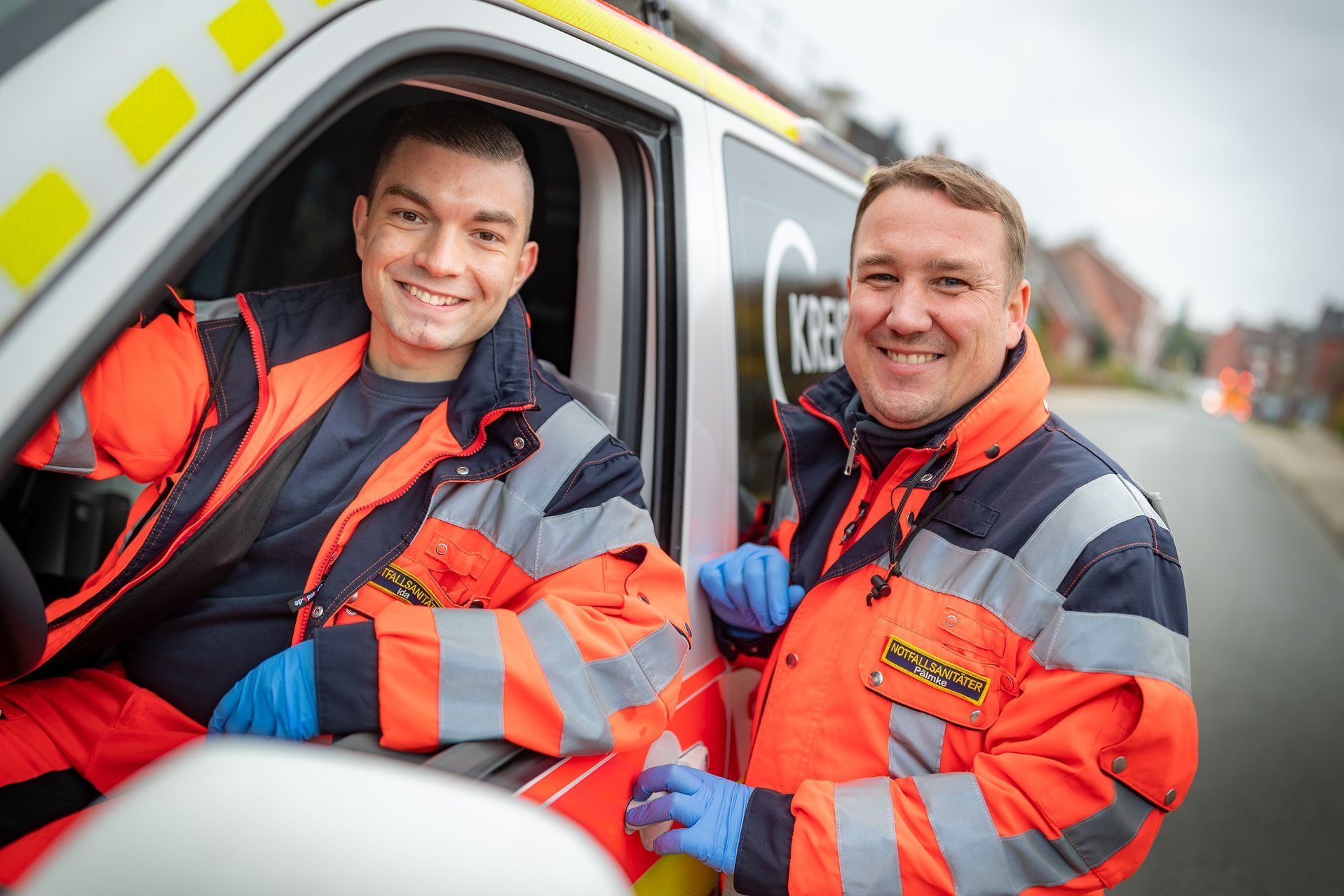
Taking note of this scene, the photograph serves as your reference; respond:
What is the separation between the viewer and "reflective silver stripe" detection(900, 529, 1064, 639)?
155 centimetres

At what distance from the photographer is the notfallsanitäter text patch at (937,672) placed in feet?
5.17

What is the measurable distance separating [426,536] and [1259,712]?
5381mm

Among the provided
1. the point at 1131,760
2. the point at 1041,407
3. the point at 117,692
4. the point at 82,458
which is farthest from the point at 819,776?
the point at 82,458

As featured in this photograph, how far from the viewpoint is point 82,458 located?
1644mm

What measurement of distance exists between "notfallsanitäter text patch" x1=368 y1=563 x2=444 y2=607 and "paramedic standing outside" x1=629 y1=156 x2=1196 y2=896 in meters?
0.50

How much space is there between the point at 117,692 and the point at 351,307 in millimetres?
882

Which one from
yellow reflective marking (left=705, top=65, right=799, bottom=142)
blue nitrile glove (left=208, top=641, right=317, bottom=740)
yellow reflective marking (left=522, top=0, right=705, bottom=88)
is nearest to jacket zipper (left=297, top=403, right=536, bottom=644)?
blue nitrile glove (left=208, top=641, right=317, bottom=740)

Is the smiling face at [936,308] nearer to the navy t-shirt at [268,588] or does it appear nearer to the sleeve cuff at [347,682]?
the navy t-shirt at [268,588]

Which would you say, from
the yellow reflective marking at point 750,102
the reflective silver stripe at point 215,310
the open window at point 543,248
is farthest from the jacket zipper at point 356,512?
the yellow reflective marking at point 750,102

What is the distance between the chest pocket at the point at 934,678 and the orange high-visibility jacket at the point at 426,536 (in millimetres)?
357

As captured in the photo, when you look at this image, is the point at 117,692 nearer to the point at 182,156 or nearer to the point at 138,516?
the point at 138,516

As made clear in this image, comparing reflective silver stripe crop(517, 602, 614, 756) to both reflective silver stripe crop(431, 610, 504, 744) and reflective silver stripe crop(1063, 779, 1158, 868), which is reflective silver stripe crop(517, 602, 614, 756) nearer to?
reflective silver stripe crop(431, 610, 504, 744)

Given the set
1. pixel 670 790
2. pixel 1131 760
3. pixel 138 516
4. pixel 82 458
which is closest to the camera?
pixel 1131 760

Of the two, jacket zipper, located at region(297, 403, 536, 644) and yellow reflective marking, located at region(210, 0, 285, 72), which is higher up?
yellow reflective marking, located at region(210, 0, 285, 72)
